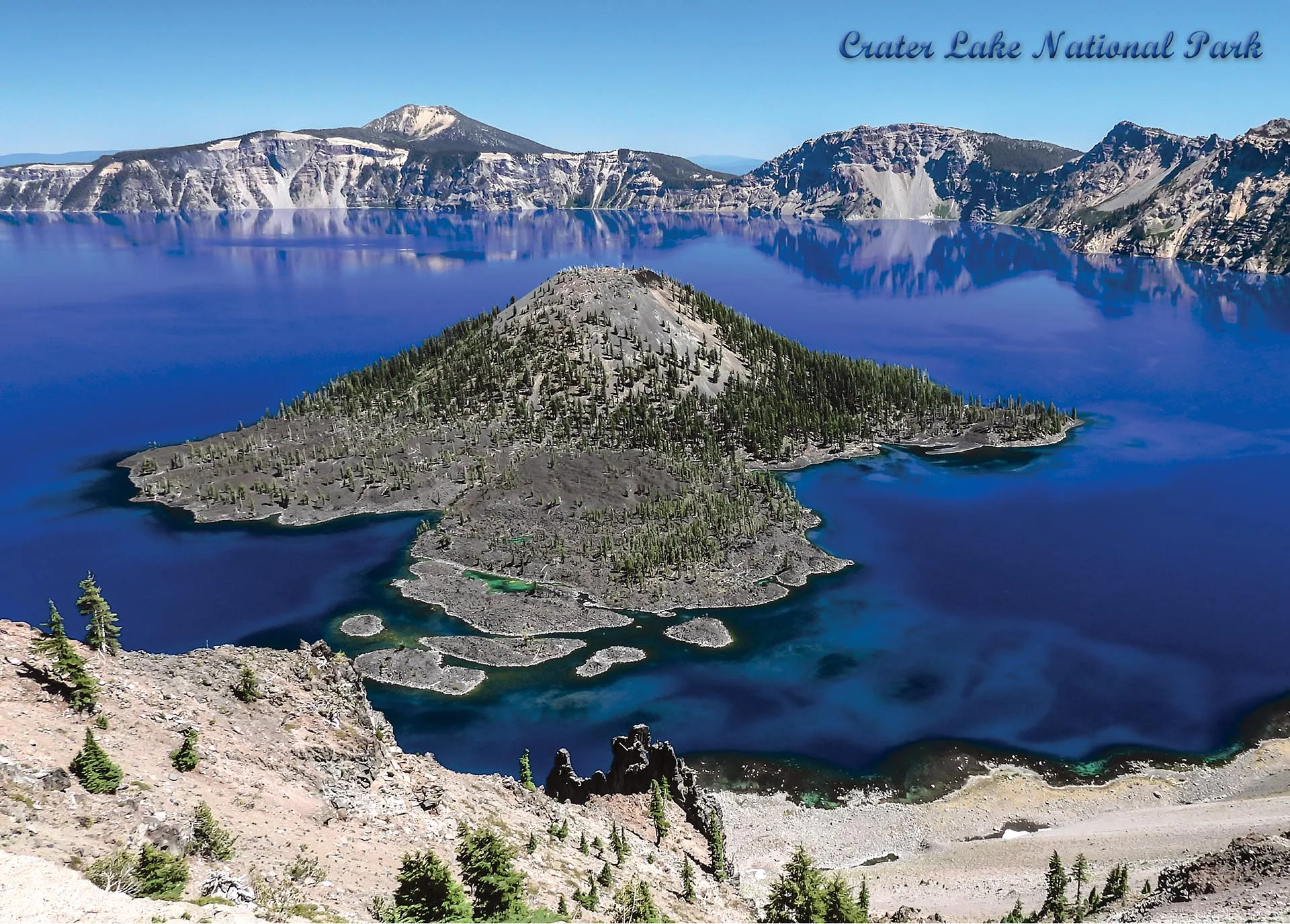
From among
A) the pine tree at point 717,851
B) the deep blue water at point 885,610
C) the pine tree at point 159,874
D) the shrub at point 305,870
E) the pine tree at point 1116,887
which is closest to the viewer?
the pine tree at point 159,874

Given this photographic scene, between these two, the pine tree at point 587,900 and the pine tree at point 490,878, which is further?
the pine tree at point 587,900

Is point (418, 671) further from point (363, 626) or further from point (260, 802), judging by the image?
point (260, 802)

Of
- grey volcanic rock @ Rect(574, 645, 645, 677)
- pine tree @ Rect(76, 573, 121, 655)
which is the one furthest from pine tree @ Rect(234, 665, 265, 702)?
grey volcanic rock @ Rect(574, 645, 645, 677)

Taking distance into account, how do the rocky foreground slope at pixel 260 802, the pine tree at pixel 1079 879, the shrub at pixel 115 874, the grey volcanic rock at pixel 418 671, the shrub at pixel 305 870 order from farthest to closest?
the grey volcanic rock at pixel 418 671 → the pine tree at pixel 1079 879 → the shrub at pixel 305 870 → the rocky foreground slope at pixel 260 802 → the shrub at pixel 115 874

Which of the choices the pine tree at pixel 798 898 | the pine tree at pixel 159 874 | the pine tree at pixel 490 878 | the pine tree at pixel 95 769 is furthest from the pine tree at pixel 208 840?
the pine tree at pixel 798 898

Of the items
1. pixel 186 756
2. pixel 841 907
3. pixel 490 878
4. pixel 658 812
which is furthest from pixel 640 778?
pixel 186 756

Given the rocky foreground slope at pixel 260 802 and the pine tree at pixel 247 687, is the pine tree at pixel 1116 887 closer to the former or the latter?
the rocky foreground slope at pixel 260 802

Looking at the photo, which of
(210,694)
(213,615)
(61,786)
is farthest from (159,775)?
(213,615)
